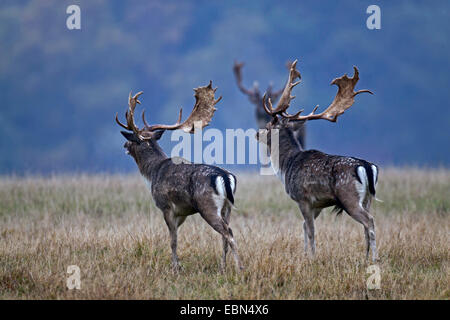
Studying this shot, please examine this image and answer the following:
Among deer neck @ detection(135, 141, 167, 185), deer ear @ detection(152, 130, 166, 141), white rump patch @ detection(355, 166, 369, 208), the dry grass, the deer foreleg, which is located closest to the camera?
the dry grass

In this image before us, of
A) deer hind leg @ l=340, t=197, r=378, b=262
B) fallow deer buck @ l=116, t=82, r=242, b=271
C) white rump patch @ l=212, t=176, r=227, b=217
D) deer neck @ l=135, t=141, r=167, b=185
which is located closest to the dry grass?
deer hind leg @ l=340, t=197, r=378, b=262

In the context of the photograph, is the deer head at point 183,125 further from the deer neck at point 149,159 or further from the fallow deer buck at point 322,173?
the fallow deer buck at point 322,173

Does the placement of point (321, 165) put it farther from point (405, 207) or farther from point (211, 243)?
point (405, 207)

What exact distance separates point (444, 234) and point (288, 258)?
3564 mm

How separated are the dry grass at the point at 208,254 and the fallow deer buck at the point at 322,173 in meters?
0.60

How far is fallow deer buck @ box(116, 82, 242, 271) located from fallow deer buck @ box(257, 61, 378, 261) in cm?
118

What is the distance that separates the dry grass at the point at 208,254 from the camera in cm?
631

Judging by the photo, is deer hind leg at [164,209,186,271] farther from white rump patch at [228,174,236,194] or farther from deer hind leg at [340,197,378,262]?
deer hind leg at [340,197,378,262]

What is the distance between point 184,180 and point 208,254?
1396 millimetres

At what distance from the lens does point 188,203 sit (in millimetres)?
7234

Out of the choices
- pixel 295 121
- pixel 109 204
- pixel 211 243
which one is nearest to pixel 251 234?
pixel 211 243

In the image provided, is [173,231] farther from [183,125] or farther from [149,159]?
[183,125]

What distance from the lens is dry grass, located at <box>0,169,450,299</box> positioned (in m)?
6.31

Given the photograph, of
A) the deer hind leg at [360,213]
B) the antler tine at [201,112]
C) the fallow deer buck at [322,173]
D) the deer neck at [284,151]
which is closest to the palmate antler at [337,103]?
the fallow deer buck at [322,173]
